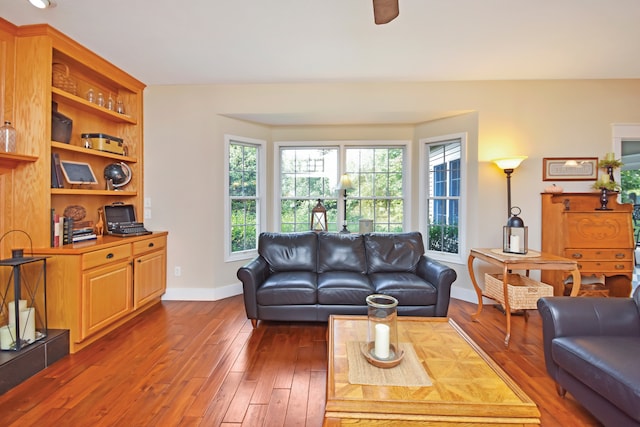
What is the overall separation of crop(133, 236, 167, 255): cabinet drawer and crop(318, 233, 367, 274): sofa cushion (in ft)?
6.21

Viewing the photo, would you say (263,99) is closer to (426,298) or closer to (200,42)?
(200,42)

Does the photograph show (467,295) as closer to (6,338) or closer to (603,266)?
(603,266)

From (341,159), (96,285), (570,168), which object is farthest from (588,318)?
(96,285)

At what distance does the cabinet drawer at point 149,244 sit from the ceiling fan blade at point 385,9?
299cm

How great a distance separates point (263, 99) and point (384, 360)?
3.26 meters

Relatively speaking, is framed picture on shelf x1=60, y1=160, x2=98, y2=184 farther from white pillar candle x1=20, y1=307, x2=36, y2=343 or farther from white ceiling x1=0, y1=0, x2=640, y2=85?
white pillar candle x1=20, y1=307, x2=36, y2=343

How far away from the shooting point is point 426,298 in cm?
276

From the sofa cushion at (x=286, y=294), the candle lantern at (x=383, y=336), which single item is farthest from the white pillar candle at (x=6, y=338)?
the candle lantern at (x=383, y=336)

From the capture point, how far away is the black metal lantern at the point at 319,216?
4.08 meters

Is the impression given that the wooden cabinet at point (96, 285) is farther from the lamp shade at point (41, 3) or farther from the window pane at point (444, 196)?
the window pane at point (444, 196)

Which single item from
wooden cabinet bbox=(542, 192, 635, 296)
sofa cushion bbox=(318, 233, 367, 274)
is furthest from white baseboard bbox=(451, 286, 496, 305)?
sofa cushion bbox=(318, 233, 367, 274)

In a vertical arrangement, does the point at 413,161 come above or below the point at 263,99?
below

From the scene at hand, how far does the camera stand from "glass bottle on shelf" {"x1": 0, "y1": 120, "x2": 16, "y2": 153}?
2.30 metres

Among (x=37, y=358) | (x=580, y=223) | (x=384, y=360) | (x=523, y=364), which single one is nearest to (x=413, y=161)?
(x=580, y=223)
